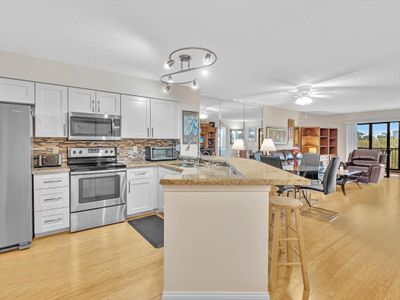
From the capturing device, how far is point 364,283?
191 cm

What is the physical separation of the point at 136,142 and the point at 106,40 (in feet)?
6.43

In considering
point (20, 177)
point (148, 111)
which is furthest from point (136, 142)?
point (20, 177)

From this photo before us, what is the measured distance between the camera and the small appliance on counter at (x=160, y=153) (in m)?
3.96

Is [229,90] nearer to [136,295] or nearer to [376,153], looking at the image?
[136,295]

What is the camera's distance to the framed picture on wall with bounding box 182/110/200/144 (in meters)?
4.46

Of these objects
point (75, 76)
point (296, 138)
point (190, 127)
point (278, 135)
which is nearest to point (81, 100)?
point (75, 76)

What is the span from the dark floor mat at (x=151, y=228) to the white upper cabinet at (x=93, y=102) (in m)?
1.78

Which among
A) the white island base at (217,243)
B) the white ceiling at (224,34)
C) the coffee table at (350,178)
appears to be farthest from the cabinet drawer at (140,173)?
the coffee table at (350,178)

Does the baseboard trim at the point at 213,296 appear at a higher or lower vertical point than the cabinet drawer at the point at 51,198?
lower

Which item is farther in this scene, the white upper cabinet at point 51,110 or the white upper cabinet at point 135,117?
the white upper cabinet at point 135,117

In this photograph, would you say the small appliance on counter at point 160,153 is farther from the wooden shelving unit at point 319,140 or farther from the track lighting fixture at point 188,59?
the wooden shelving unit at point 319,140

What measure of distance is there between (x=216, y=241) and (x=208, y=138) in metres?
3.82

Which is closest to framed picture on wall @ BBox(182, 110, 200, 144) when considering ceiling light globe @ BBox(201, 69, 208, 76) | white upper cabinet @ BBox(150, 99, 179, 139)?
white upper cabinet @ BBox(150, 99, 179, 139)

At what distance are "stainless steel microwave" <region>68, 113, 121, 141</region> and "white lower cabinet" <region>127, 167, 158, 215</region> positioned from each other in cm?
69
